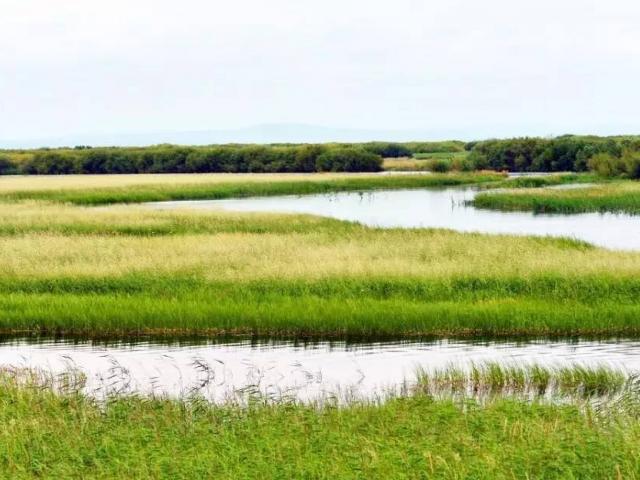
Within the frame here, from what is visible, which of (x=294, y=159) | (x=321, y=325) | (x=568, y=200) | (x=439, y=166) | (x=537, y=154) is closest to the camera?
(x=321, y=325)

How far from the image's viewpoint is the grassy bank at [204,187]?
7151 centimetres

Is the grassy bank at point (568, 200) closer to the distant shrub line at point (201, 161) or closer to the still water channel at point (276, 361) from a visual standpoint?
the still water channel at point (276, 361)

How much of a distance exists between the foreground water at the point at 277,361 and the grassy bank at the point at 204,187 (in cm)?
4798

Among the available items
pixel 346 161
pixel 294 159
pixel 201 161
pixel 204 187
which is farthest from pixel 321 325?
pixel 201 161

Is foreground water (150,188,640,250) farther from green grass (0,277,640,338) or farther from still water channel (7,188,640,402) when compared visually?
still water channel (7,188,640,402)

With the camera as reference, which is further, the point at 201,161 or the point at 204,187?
the point at 201,161

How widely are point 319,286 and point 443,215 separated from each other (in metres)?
32.3

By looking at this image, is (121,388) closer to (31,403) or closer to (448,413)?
(31,403)

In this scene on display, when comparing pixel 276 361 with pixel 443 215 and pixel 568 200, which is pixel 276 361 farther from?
pixel 568 200

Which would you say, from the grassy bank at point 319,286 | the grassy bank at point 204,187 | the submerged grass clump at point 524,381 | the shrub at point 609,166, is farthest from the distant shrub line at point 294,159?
the submerged grass clump at point 524,381

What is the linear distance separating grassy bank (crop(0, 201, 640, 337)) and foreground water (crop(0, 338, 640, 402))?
1.00m

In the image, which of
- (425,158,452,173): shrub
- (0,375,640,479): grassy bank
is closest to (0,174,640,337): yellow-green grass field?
(0,375,640,479): grassy bank

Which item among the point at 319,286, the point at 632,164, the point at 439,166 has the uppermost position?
the point at 632,164

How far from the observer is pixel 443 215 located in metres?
57.2
